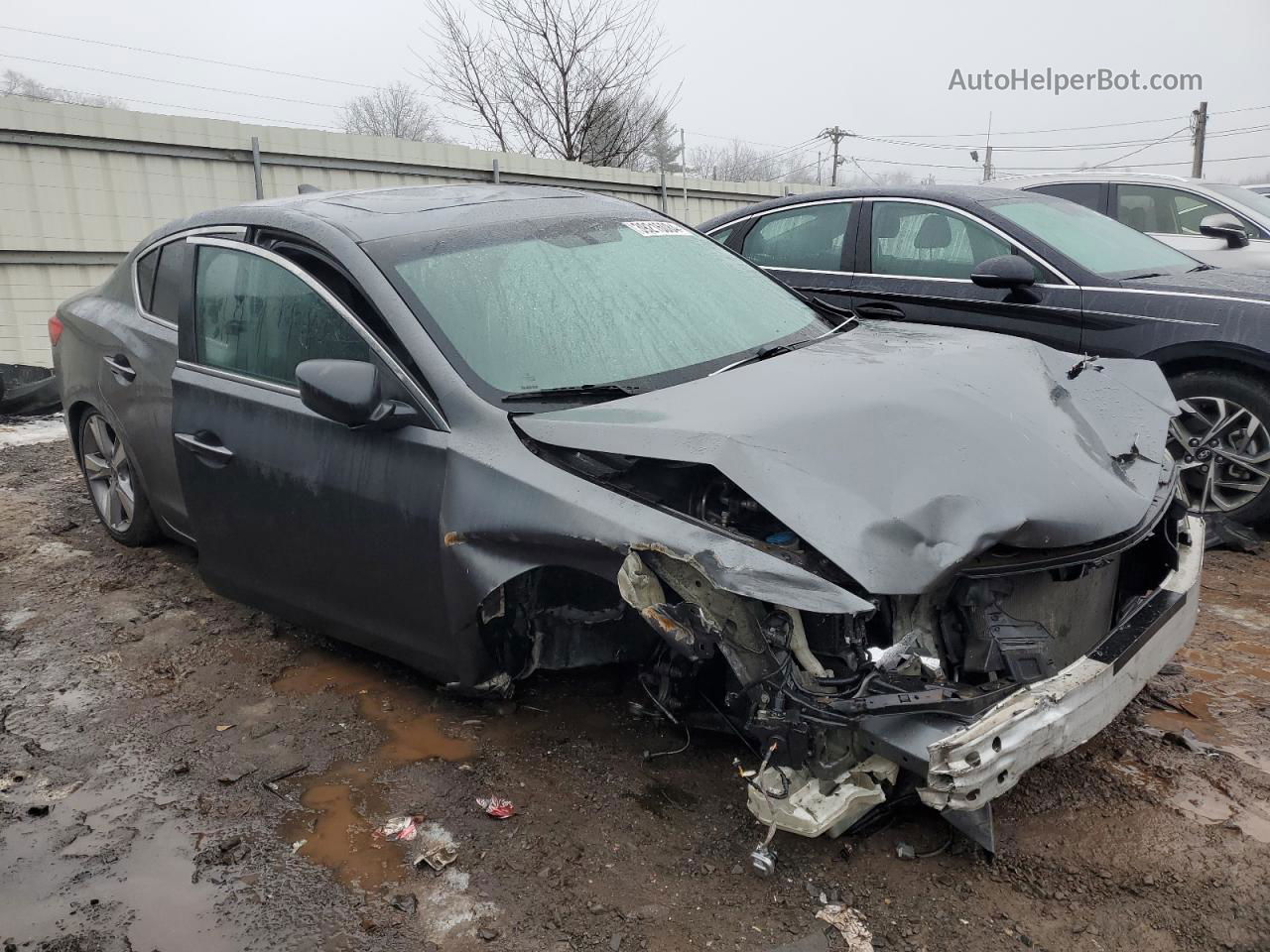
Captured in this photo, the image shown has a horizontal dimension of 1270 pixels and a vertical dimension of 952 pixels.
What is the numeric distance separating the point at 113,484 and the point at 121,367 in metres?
0.86

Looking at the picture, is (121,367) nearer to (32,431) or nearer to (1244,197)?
(32,431)

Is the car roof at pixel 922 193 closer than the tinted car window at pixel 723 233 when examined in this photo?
Yes

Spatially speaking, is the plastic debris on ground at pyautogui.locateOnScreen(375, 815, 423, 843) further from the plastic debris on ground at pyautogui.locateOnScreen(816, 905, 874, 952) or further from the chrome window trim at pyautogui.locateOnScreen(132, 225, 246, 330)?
the chrome window trim at pyautogui.locateOnScreen(132, 225, 246, 330)

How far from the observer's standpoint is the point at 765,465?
247 centimetres

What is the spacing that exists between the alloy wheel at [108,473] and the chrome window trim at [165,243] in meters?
0.64

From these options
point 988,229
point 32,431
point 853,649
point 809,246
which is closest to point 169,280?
point 853,649

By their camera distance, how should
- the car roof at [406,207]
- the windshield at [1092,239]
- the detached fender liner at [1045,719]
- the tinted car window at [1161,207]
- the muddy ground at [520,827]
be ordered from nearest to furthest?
the detached fender liner at [1045,719]
the muddy ground at [520,827]
the car roof at [406,207]
the windshield at [1092,239]
the tinted car window at [1161,207]

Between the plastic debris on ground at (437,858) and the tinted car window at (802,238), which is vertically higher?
the tinted car window at (802,238)

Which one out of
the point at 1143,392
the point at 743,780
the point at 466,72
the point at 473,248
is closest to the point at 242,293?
the point at 473,248

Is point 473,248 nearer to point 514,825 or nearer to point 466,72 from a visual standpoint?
point 514,825

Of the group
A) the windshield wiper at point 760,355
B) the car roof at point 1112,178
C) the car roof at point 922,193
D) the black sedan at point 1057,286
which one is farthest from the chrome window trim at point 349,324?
the car roof at point 1112,178

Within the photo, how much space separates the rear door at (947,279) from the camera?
506cm

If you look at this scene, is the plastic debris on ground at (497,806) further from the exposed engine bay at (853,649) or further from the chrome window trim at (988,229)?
the chrome window trim at (988,229)

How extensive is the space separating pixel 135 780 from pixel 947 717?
95.1 inches
